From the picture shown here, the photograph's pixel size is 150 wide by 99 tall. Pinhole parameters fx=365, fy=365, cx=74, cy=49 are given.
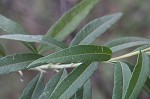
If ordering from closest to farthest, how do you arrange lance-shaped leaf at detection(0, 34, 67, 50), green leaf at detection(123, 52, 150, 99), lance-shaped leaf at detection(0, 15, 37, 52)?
1. green leaf at detection(123, 52, 150, 99)
2. lance-shaped leaf at detection(0, 34, 67, 50)
3. lance-shaped leaf at detection(0, 15, 37, 52)

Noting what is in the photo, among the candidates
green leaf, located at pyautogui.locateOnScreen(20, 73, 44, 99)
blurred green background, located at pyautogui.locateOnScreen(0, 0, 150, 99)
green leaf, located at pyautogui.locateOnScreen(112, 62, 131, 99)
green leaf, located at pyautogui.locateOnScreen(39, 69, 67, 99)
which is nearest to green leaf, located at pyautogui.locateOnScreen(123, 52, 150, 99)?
green leaf, located at pyautogui.locateOnScreen(112, 62, 131, 99)

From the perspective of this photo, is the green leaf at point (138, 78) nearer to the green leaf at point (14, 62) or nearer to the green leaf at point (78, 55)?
the green leaf at point (78, 55)

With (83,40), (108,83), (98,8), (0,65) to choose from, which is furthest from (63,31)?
(98,8)

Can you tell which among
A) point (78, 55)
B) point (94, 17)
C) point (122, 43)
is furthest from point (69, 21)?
point (94, 17)

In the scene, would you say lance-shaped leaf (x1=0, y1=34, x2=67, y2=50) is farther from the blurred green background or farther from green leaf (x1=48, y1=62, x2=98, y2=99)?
the blurred green background

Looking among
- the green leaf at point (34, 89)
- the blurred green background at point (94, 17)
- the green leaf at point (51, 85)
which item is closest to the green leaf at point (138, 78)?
the green leaf at point (51, 85)

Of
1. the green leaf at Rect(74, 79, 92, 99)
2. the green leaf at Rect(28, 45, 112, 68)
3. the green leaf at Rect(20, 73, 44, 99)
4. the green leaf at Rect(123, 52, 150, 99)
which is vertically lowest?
the green leaf at Rect(123, 52, 150, 99)
